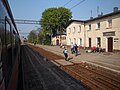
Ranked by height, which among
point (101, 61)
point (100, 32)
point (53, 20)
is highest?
point (53, 20)

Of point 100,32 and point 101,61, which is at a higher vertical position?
point 100,32

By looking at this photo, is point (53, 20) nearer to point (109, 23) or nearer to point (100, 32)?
point (100, 32)

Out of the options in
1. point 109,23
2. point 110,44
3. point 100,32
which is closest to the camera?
point 110,44

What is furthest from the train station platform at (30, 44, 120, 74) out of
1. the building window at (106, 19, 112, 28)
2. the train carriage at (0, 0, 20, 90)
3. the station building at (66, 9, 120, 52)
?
the train carriage at (0, 0, 20, 90)

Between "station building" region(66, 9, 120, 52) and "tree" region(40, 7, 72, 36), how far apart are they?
21038 mm

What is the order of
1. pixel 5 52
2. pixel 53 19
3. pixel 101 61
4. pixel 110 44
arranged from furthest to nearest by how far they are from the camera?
1. pixel 53 19
2. pixel 110 44
3. pixel 101 61
4. pixel 5 52

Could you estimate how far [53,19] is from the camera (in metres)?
60.6

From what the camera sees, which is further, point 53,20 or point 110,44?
point 53,20

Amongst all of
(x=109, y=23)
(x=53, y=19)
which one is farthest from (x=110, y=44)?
(x=53, y=19)

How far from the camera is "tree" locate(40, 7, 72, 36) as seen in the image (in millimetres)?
60656

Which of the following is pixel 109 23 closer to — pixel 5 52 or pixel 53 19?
pixel 5 52

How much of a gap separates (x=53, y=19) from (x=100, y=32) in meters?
33.7

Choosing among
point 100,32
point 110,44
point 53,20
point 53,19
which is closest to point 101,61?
point 110,44

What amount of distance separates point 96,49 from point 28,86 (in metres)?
19.9
